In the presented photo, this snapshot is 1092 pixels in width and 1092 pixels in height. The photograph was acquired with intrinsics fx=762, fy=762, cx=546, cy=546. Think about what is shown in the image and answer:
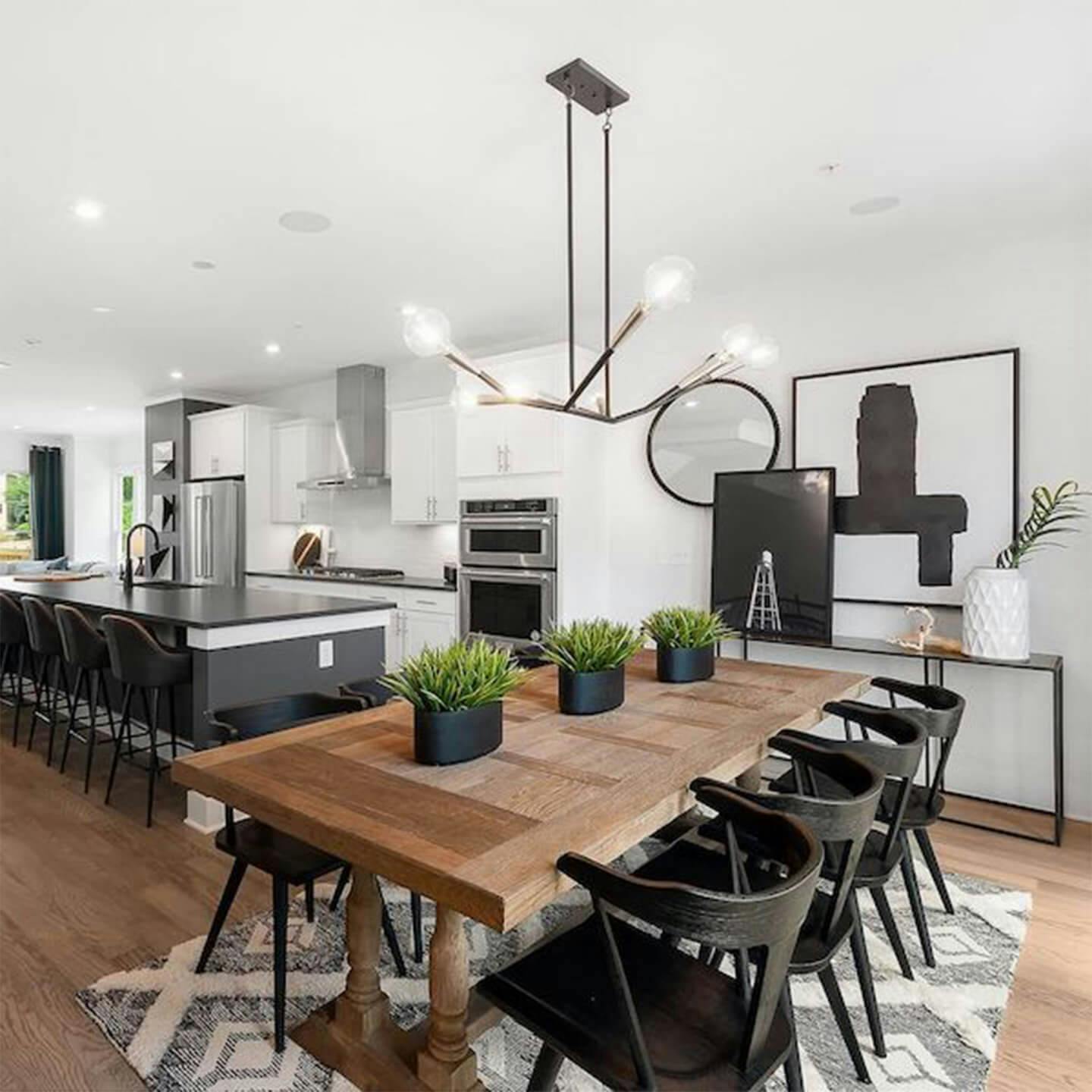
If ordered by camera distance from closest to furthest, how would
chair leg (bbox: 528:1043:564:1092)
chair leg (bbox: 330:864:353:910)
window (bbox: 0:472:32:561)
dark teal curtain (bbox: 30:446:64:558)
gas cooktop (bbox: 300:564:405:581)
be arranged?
1. chair leg (bbox: 528:1043:564:1092)
2. chair leg (bbox: 330:864:353:910)
3. gas cooktop (bbox: 300:564:405:581)
4. window (bbox: 0:472:32:561)
5. dark teal curtain (bbox: 30:446:64:558)

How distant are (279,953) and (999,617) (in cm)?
313

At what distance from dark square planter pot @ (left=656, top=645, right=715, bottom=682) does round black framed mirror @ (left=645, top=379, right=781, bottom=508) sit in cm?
184

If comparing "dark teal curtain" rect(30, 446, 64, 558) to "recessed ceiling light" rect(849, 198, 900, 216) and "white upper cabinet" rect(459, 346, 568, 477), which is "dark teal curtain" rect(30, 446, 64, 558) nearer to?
"white upper cabinet" rect(459, 346, 568, 477)

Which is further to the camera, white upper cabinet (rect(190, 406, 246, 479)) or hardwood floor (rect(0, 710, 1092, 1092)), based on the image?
white upper cabinet (rect(190, 406, 246, 479))

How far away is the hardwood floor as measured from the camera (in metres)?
1.97

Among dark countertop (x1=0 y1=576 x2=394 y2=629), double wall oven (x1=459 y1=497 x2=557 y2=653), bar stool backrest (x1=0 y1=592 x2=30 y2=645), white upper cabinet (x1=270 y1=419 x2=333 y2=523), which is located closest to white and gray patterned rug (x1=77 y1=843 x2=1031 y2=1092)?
dark countertop (x1=0 y1=576 x2=394 y2=629)

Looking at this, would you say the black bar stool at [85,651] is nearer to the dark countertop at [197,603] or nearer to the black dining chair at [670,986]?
the dark countertop at [197,603]

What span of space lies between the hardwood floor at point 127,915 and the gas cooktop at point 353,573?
7.82 ft

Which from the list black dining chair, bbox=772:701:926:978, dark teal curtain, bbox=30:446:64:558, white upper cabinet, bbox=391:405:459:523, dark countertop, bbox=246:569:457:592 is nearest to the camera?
black dining chair, bbox=772:701:926:978

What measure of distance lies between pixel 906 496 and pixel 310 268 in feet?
11.1

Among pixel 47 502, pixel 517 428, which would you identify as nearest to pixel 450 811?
pixel 517 428

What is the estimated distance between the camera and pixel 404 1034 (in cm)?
185

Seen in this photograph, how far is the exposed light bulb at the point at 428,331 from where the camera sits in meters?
2.51

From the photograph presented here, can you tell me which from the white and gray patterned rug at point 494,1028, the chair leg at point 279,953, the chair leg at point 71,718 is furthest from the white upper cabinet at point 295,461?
the chair leg at point 279,953
